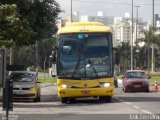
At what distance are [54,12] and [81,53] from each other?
221 inches

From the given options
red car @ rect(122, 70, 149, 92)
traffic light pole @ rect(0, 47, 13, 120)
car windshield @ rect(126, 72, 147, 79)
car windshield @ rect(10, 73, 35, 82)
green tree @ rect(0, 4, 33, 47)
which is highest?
green tree @ rect(0, 4, 33, 47)

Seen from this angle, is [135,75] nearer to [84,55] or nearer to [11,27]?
[84,55]

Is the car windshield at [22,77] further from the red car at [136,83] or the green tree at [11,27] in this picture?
the red car at [136,83]

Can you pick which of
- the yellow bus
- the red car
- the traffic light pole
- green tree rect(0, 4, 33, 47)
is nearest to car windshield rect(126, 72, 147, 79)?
the red car

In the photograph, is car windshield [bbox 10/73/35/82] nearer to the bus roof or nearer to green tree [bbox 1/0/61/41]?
green tree [bbox 1/0/61/41]

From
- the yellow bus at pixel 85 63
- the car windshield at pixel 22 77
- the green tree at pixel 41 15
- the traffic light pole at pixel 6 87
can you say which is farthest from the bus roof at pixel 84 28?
the traffic light pole at pixel 6 87

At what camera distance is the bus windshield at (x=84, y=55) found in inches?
1041

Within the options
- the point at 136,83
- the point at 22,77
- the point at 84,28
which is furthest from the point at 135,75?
the point at 84,28

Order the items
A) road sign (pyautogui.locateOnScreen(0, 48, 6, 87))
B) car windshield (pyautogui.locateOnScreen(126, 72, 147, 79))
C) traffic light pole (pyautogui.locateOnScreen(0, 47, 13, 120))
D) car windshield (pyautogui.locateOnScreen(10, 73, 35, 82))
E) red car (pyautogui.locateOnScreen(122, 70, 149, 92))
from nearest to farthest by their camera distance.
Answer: road sign (pyautogui.locateOnScreen(0, 48, 6, 87)) → traffic light pole (pyautogui.locateOnScreen(0, 47, 13, 120)) → car windshield (pyautogui.locateOnScreen(10, 73, 35, 82)) → red car (pyautogui.locateOnScreen(122, 70, 149, 92)) → car windshield (pyautogui.locateOnScreen(126, 72, 147, 79))

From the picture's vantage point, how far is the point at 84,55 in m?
26.7

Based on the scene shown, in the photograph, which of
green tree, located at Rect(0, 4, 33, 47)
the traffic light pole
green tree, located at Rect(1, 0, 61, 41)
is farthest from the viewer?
green tree, located at Rect(1, 0, 61, 41)

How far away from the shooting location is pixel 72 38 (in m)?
27.0

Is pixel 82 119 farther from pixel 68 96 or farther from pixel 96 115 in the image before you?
pixel 68 96

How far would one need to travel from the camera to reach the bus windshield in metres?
26.5
